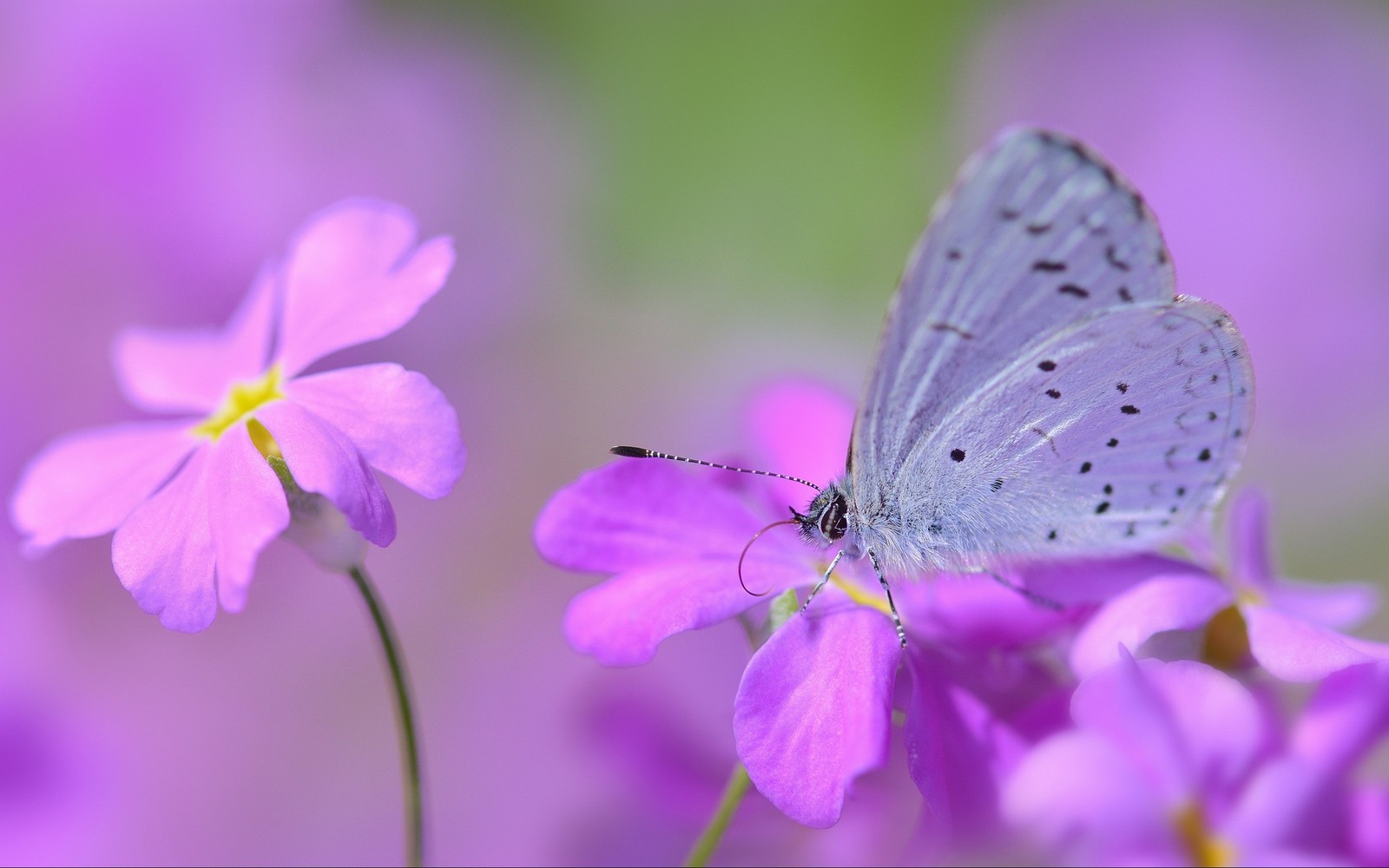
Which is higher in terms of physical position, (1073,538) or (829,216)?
(1073,538)

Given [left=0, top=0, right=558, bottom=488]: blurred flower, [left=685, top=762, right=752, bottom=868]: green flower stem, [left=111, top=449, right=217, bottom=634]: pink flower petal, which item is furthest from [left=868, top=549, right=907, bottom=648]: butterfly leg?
[left=0, top=0, right=558, bottom=488]: blurred flower

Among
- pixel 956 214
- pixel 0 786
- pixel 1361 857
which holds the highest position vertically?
pixel 956 214

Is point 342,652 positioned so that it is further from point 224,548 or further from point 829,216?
point 829,216

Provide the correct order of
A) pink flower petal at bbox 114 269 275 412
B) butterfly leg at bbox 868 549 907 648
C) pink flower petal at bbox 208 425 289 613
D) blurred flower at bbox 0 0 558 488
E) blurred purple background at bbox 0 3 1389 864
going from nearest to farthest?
pink flower petal at bbox 208 425 289 613 → butterfly leg at bbox 868 549 907 648 → pink flower petal at bbox 114 269 275 412 → blurred purple background at bbox 0 3 1389 864 → blurred flower at bbox 0 0 558 488

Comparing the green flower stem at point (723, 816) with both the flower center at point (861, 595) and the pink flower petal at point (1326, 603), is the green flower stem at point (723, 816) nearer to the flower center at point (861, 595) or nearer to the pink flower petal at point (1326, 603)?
the flower center at point (861, 595)

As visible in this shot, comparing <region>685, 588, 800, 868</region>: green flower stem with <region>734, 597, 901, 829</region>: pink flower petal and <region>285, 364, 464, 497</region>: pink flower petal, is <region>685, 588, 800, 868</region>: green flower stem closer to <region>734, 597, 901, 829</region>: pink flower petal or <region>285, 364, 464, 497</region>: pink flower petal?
→ <region>734, 597, 901, 829</region>: pink flower petal

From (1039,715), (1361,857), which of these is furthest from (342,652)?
(1361,857)
